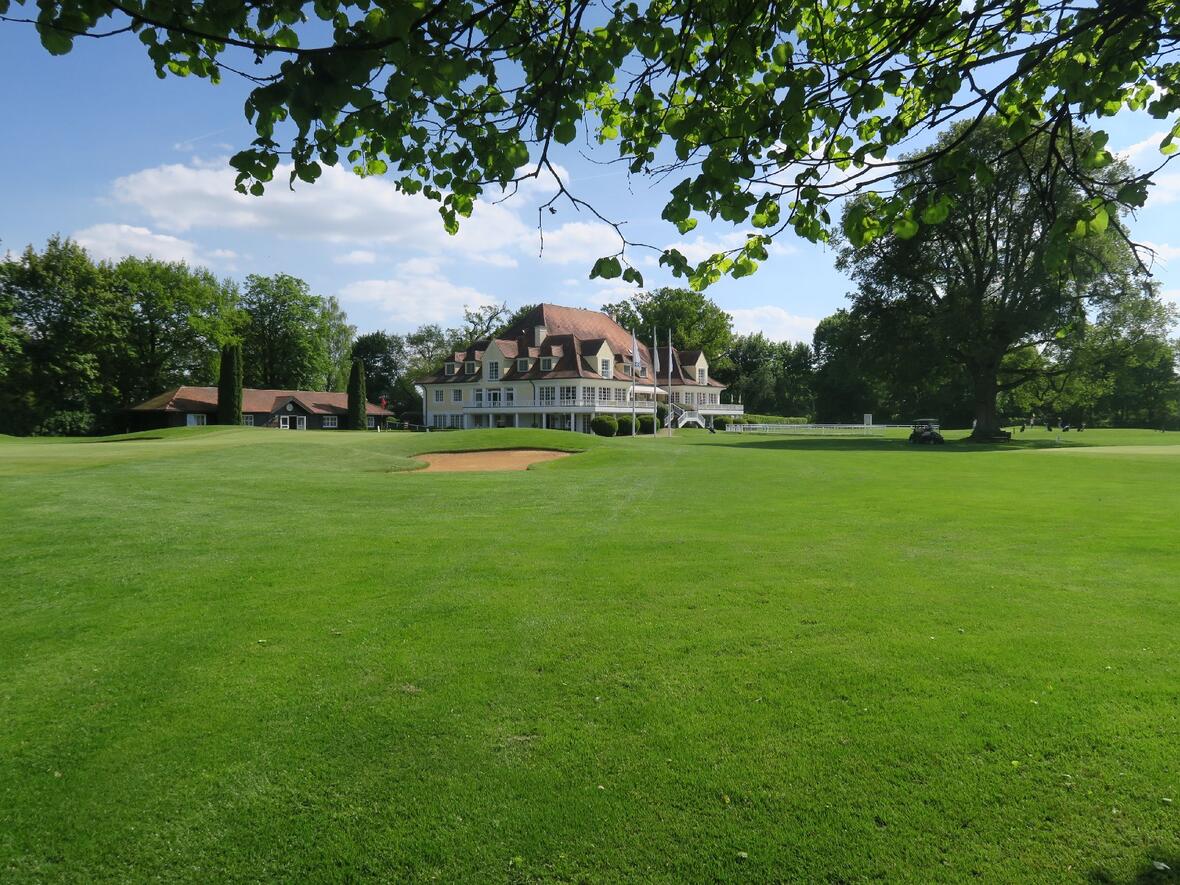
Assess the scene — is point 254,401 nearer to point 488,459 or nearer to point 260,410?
point 260,410

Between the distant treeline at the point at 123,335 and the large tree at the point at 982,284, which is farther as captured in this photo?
the distant treeline at the point at 123,335

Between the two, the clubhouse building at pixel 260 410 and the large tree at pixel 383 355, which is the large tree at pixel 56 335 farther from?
the large tree at pixel 383 355

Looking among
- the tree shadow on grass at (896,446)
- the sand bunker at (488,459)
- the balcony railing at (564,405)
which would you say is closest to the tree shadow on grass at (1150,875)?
the sand bunker at (488,459)

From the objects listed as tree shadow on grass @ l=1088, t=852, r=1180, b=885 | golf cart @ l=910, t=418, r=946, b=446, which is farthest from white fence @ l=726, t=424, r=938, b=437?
tree shadow on grass @ l=1088, t=852, r=1180, b=885

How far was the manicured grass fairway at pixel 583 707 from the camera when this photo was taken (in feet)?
11.0

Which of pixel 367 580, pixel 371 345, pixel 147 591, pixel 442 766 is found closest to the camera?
pixel 442 766

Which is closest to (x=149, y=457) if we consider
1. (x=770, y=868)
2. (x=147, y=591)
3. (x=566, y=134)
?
(x=147, y=591)

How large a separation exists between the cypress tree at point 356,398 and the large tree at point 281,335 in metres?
12.8

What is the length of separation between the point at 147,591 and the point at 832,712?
6765mm

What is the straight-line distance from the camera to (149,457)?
2488cm

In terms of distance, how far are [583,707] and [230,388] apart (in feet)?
219

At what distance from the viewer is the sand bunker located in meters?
26.5

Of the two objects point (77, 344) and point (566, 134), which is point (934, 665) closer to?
point (566, 134)

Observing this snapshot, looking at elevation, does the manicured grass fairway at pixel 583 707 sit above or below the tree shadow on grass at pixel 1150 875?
above
